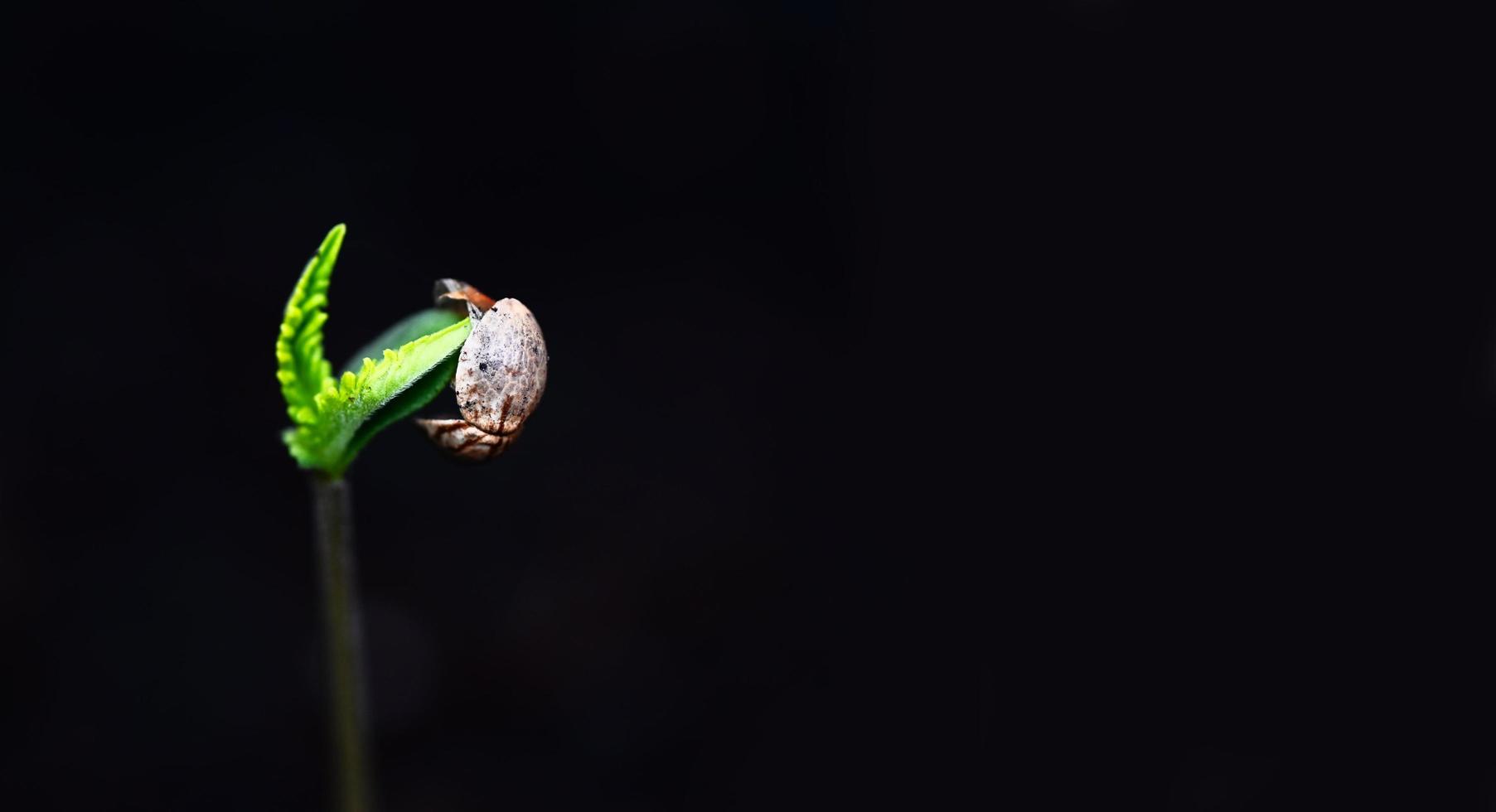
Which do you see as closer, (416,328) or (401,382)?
(401,382)

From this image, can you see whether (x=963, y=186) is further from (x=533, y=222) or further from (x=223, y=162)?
(x=223, y=162)

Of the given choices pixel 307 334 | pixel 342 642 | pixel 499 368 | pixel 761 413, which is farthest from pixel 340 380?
pixel 761 413

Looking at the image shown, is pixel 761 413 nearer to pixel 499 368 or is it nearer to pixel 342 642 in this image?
pixel 342 642

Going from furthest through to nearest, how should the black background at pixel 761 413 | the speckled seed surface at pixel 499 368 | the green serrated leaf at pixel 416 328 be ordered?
the black background at pixel 761 413
the green serrated leaf at pixel 416 328
the speckled seed surface at pixel 499 368

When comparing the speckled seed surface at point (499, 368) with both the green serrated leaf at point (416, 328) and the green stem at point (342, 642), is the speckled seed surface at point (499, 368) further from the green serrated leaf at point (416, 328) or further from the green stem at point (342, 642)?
the green stem at point (342, 642)

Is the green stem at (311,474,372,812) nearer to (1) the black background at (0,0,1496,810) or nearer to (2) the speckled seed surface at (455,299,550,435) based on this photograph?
(2) the speckled seed surface at (455,299,550,435)

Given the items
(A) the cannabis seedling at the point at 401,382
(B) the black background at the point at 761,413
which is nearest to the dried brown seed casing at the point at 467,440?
→ (A) the cannabis seedling at the point at 401,382
